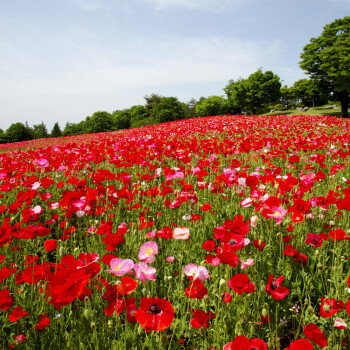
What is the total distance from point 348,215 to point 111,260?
99.1 inches

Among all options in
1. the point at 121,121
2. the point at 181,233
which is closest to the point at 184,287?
the point at 181,233

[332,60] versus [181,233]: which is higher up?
[332,60]

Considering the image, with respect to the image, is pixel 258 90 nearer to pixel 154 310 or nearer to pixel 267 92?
pixel 267 92

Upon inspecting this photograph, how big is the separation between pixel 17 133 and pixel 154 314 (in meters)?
72.1

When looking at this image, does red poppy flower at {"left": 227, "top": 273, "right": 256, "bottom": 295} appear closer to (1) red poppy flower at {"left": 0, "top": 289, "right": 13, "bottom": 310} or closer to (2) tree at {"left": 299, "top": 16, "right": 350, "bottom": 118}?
(1) red poppy flower at {"left": 0, "top": 289, "right": 13, "bottom": 310}

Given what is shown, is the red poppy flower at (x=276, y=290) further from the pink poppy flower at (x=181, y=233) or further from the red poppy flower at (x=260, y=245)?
the pink poppy flower at (x=181, y=233)

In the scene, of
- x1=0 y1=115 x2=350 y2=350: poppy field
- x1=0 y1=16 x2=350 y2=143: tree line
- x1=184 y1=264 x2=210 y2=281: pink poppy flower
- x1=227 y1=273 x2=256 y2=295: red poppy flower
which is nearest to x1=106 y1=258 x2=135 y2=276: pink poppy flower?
x1=0 y1=115 x2=350 y2=350: poppy field

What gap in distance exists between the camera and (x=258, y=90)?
43.4 m

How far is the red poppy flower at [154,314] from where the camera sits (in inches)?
36.6

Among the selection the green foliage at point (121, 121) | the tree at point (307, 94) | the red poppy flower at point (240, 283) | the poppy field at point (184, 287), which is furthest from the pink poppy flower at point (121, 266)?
the green foliage at point (121, 121)

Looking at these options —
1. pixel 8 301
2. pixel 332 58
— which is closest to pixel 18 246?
pixel 8 301

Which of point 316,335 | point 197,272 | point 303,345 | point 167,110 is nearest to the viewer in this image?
point 303,345

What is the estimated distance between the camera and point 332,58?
91.7 feet

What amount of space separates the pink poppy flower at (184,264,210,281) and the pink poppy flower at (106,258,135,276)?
0.38 m
